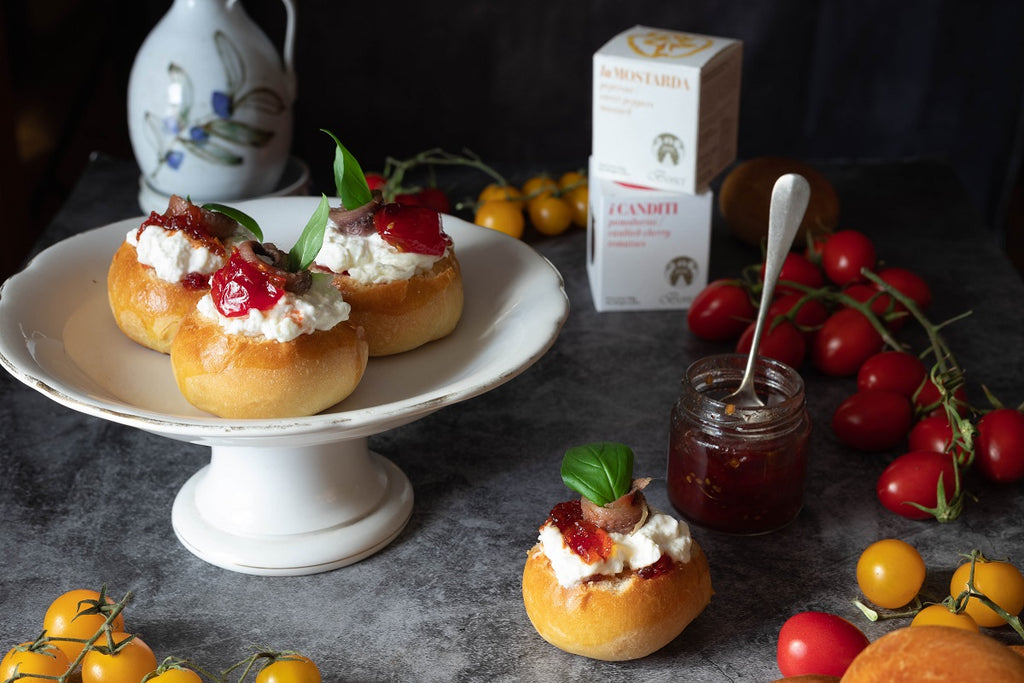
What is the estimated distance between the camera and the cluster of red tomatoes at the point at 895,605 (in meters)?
0.85

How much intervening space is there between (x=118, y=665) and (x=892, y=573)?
0.60 m

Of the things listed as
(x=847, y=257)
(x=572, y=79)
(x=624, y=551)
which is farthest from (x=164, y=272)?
(x=572, y=79)

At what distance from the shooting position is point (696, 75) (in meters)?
1.38

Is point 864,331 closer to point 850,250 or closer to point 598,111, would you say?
point 850,250

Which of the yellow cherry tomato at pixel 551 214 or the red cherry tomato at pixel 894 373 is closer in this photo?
the red cherry tomato at pixel 894 373

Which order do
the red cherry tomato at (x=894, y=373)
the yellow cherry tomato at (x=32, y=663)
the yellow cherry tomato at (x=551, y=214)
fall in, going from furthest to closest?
the yellow cherry tomato at (x=551, y=214) → the red cherry tomato at (x=894, y=373) → the yellow cherry tomato at (x=32, y=663)

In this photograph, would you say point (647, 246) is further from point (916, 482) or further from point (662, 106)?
point (916, 482)

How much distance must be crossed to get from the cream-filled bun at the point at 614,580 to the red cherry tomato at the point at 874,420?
0.36m

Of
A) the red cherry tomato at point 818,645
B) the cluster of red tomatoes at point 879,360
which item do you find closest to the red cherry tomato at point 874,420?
the cluster of red tomatoes at point 879,360

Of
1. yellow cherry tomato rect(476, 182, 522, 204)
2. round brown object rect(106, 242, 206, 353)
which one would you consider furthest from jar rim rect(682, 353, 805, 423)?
yellow cherry tomato rect(476, 182, 522, 204)

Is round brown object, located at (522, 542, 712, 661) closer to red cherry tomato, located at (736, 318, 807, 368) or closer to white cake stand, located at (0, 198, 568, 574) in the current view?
white cake stand, located at (0, 198, 568, 574)

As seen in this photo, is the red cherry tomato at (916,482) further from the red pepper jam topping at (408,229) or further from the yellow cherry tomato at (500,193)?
the yellow cherry tomato at (500,193)

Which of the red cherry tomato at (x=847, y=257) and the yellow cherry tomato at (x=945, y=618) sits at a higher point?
the yellow cherry tomato at (x=945, y=618)

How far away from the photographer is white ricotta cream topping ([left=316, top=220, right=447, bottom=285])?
1.05 meters
